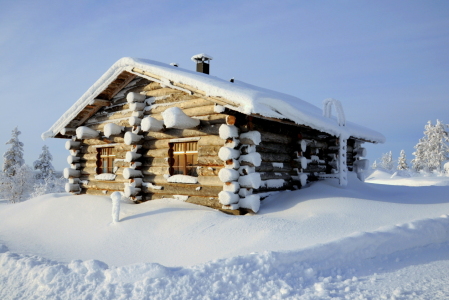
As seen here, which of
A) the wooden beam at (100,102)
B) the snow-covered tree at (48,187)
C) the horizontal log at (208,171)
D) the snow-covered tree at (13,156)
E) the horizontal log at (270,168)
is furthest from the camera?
the snow-covered tree at (13,156)

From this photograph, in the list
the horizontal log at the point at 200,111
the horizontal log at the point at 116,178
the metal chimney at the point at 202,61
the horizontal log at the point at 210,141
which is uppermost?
the metal chimney at the point at 202,61

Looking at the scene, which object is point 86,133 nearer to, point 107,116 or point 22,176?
point 107,116

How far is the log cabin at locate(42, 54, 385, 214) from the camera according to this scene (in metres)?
8.32

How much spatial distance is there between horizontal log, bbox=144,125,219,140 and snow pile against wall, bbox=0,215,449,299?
455 centimetres

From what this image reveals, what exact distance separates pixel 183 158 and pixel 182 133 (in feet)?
2.64

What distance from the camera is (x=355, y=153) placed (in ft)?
51.9

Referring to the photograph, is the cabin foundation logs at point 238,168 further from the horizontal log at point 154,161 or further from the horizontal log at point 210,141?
the horizontal log at point 154,161

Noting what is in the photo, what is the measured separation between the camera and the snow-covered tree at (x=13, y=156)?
105 feet

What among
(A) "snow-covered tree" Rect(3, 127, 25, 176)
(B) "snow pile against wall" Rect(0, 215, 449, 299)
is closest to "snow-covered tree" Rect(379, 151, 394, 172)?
(A) "snow-covered tree" Rect(3, 127, 25, 176)

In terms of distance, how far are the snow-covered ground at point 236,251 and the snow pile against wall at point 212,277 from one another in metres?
0.02

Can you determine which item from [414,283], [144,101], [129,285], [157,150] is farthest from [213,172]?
[414,283]

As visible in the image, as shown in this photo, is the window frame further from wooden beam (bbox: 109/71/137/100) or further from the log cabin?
wooden beam (bbox: 109/71/137/100)

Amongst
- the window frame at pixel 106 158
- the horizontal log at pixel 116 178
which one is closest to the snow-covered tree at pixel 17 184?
the horizontal log at pixel 116 178

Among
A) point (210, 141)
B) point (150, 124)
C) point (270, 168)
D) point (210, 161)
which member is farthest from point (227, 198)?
point (150, 124)
